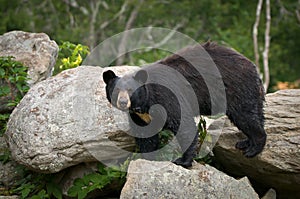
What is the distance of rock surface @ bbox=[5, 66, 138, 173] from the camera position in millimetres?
6418

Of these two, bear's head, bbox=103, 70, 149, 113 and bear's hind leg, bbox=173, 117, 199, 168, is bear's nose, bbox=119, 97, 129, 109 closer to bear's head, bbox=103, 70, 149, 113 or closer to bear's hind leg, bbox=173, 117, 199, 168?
bear's head, bbox=103, 70, 149, 113

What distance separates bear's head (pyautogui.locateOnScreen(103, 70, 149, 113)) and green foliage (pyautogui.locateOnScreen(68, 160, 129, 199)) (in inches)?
30.9

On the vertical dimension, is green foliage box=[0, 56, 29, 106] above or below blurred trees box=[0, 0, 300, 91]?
above

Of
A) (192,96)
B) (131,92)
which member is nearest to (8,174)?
(131,92)

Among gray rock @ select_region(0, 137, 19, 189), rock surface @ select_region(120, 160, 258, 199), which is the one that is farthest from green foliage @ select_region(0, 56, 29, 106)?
rock surface @ select_region(120, 160, 258, 199)

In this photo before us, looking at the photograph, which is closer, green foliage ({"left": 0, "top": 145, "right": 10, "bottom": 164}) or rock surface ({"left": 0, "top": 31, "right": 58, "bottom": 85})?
green foliage ({"left": 0, "top": 145, "right": 10, "bottom": 164})

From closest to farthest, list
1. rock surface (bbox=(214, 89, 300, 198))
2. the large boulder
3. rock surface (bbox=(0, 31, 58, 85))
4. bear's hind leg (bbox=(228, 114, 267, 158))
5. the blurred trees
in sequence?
1. rock surface (bbox=(214, 89, 300, 198))
2. bear's hind leg (bbox=(228, 114, 267, 158))
3. the large boulder
4. rock surface (bbox=(0, 31, 58, 85))
5. the blurred trees

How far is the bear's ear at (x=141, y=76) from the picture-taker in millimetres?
6004

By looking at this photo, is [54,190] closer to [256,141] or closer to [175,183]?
[175,183]

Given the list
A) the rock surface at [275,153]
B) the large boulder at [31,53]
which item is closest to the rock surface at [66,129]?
the large boulder at [31,53]

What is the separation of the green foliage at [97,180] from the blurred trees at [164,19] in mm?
13701

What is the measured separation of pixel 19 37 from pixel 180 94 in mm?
3125

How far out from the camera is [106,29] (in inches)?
870

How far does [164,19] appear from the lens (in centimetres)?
2253
